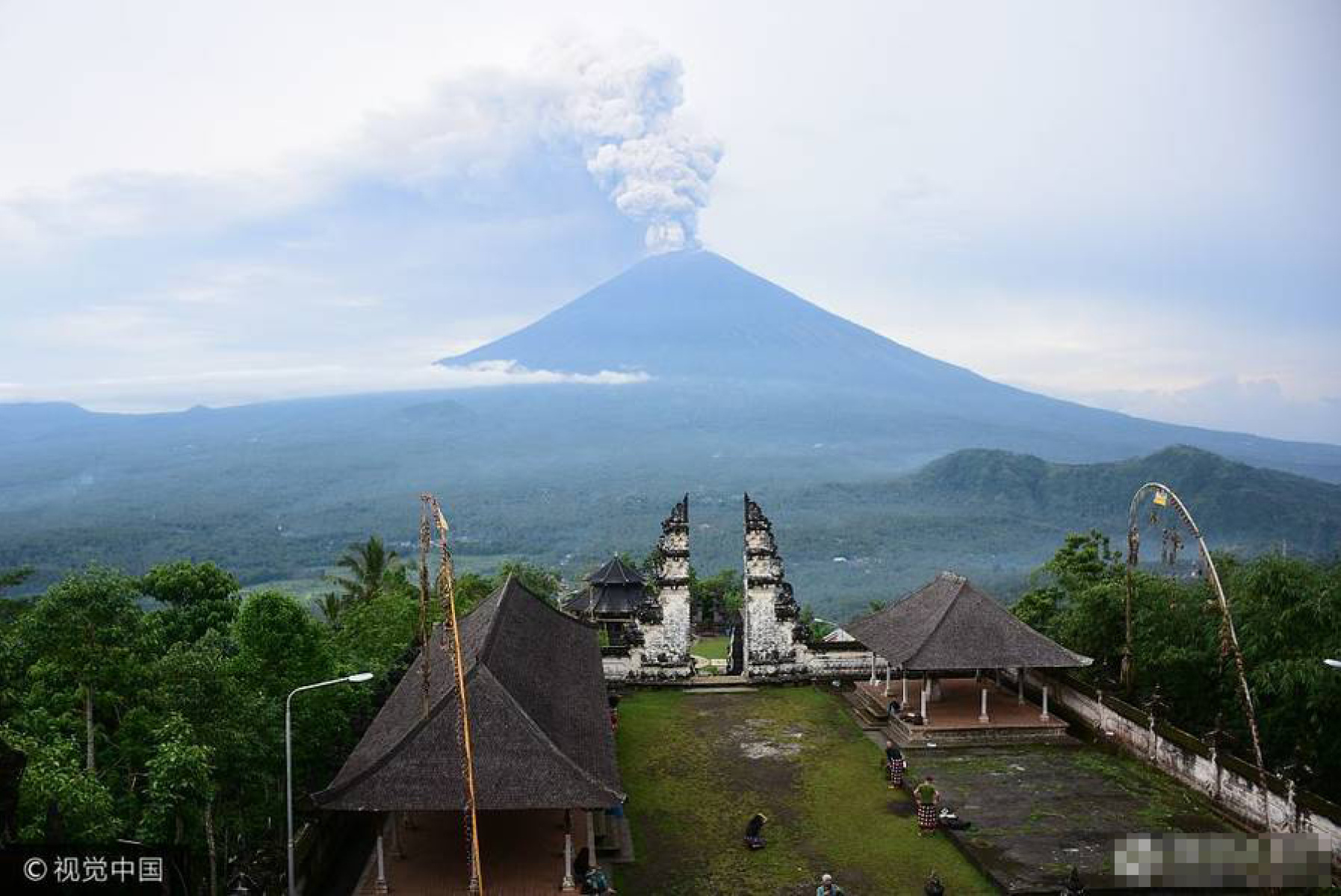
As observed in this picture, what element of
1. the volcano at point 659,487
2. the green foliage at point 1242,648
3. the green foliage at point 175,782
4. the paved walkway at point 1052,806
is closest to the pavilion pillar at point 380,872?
the green foliage at point 175,782

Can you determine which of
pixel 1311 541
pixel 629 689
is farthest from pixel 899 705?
pixel 1311 541

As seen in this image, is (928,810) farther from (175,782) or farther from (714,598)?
(714,598)

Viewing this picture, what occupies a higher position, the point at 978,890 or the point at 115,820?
the point at 115,820

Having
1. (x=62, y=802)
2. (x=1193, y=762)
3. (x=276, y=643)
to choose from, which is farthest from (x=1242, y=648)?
(x=62, y=802)

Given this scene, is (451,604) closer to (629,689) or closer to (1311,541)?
(629,689)

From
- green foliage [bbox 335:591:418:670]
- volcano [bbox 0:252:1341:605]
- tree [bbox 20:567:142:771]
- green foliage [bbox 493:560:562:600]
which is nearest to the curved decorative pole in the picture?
green foliage [bbox 335:591:418:670]

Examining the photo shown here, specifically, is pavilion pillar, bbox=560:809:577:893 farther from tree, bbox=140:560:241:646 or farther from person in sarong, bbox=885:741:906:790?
tree, bbox=140:560:241:646

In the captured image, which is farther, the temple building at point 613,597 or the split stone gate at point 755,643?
the temple building at point 613,597

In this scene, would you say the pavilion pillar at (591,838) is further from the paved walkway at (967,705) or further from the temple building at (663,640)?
the temple building at (663,640)
